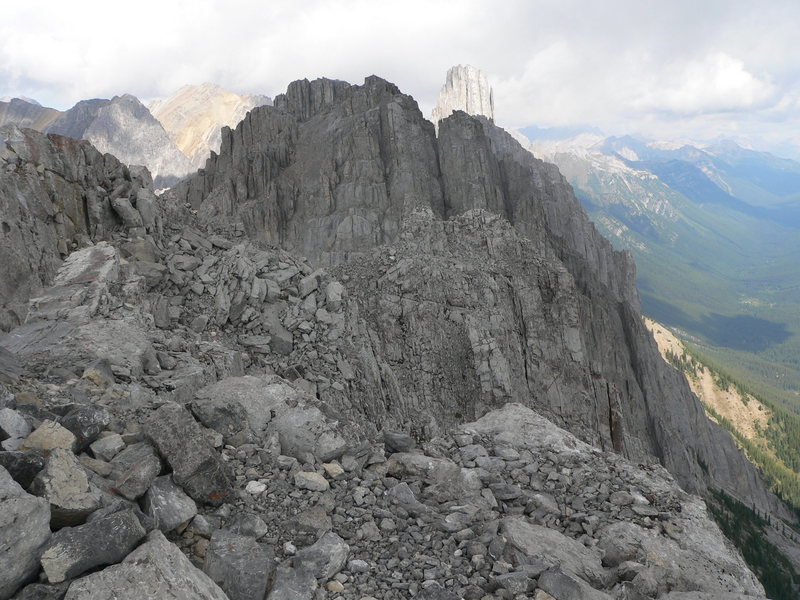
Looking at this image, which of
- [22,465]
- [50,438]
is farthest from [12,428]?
[22,465]

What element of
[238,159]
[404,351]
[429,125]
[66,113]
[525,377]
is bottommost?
[525,377]

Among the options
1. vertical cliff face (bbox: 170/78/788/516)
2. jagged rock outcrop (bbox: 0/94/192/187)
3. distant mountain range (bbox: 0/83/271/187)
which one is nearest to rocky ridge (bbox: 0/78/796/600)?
vertical cliff face (bbox: 170/78/788/516)

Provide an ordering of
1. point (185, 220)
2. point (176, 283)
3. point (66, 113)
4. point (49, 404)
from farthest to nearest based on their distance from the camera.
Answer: point (66, 113), point (185, 220), point (176, 283), point (49, 404)

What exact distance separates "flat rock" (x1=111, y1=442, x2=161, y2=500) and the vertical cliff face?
42.2ft

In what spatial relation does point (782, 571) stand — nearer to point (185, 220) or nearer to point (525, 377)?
point (525, 377)

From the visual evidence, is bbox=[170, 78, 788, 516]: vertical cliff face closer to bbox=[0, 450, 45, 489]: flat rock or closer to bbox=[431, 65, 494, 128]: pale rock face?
bbox=[0, 450, 45, 489]: flat rock

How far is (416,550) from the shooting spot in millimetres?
6676

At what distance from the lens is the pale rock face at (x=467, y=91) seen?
595 ft

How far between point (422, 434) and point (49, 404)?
1760 centimetres

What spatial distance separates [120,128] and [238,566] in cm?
16564

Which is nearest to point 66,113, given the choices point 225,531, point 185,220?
point 185,220

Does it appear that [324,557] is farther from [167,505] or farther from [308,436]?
[308,436]

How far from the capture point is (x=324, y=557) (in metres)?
6.11

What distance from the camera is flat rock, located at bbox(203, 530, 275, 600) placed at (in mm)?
5445
